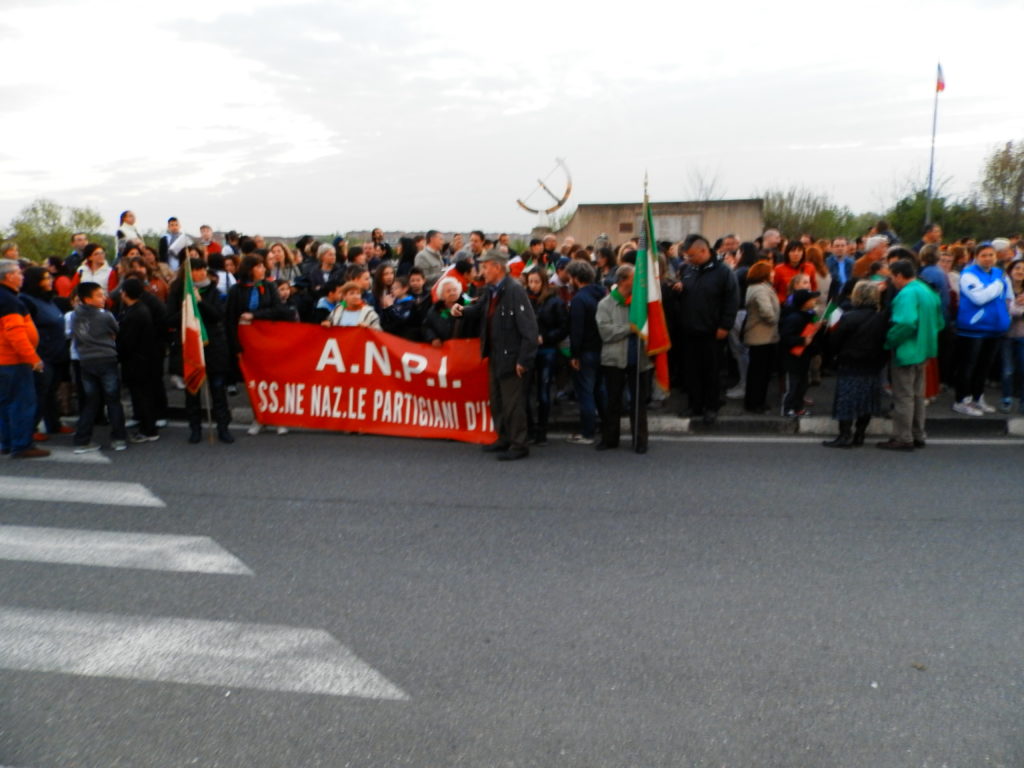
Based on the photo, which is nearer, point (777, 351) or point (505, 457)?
point (505, 457)

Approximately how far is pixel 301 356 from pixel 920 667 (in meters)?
7.55

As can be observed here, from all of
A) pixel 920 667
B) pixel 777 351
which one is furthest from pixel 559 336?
pixel 920 667

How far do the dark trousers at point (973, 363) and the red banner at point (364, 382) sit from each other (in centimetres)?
553

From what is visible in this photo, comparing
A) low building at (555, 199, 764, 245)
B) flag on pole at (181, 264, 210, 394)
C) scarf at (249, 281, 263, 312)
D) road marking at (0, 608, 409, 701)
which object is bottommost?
road marking at (0, 608, 409, 701)

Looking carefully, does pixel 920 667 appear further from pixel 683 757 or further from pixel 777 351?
pixel 777 351

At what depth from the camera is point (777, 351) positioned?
35.6 ft

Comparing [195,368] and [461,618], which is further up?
[195,368]

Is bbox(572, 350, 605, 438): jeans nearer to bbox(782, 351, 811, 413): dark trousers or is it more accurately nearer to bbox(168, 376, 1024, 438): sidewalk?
bbox(168, 376, 1024, 438): sidewalk

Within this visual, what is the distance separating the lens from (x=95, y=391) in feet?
30.9

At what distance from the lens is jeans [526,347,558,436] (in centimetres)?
959

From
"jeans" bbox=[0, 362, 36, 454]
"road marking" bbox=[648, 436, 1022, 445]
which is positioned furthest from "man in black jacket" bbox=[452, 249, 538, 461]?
"jeans" bbox=[0, 362, 36, 454]

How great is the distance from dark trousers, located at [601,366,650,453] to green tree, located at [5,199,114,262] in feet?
155

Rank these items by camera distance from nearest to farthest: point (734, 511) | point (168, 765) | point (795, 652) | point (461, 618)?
point (168, 765) → point (795, 652) → point (461, 618) → point (734, 511)

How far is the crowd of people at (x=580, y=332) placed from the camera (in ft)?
29.4
